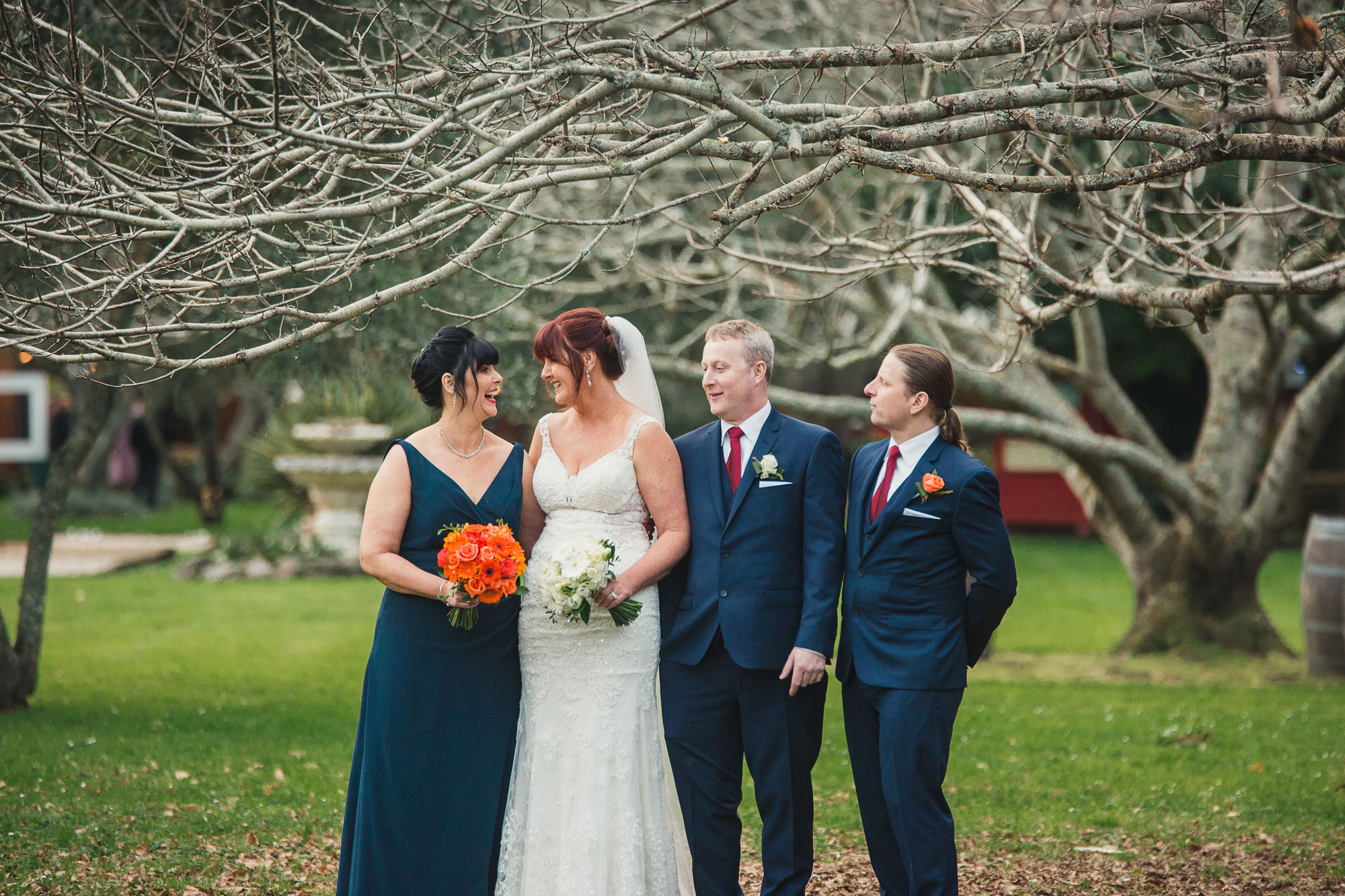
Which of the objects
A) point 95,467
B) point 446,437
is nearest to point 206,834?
point 446,437

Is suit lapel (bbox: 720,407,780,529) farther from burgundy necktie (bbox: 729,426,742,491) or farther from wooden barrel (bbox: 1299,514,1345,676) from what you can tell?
wooden barrel (bbox: 1299,514,1345,676)

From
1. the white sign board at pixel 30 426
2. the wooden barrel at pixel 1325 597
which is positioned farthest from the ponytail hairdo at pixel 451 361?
the white sign board at pixel 30 426

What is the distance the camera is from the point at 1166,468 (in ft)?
33.7

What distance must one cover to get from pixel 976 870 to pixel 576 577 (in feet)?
8.29

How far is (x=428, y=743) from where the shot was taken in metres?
4.34

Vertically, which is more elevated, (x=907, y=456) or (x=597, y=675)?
(x=907, y=456)

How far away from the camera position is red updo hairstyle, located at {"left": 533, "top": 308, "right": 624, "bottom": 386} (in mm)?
4520

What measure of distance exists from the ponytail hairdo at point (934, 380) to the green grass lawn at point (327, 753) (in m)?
2.50

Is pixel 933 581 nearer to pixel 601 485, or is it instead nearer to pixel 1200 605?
pixel 601 485

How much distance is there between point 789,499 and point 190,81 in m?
2.62

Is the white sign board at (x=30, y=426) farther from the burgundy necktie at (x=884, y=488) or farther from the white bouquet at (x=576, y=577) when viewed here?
the burgundy necktie at (x=884, y=488)

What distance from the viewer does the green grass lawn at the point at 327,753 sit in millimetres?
5824

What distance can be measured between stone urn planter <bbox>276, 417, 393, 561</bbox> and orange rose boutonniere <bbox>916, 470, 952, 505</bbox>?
13.6 meters

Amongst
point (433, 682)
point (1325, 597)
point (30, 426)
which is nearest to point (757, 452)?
point (433, 682)
